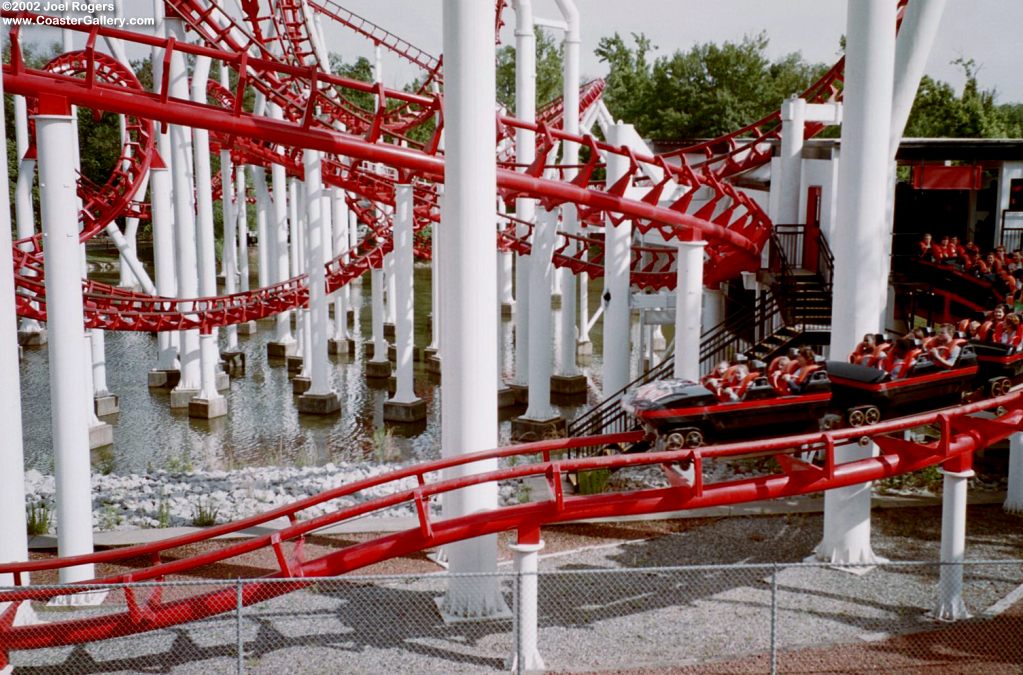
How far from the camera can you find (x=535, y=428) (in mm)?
20062

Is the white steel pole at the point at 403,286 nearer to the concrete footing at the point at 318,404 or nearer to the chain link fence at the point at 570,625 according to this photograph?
the concrete footing at the point at 318,404

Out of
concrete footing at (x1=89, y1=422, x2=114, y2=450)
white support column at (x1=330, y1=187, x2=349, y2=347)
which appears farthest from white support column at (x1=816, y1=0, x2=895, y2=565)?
white support column at (x1=330, y1=187, x2=349, y2=347)

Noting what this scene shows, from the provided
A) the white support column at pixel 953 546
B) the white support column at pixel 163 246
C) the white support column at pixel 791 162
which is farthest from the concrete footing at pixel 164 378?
the white support column at pixel 953 546

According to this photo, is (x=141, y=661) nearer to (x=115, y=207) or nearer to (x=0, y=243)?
(x=0, y=243)

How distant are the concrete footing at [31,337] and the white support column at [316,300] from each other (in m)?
12.0

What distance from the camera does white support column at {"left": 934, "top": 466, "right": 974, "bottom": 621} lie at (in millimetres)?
9289

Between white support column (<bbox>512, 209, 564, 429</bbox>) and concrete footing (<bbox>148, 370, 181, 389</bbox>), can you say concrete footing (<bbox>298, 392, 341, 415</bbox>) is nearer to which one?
white support column (<bbox>512, 209, 564, 429</bbox>)

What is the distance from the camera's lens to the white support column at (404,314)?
2039 cm

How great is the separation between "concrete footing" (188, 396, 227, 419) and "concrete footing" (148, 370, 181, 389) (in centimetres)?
309

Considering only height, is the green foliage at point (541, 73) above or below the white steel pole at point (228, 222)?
above

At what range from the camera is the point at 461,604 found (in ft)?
30.8

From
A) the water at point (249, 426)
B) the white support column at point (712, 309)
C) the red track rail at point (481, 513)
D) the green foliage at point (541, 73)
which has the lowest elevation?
the water at point (249, 426)

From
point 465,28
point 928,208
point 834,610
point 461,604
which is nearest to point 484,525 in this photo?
point 461,604

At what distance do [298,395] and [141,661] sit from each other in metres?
15.4
